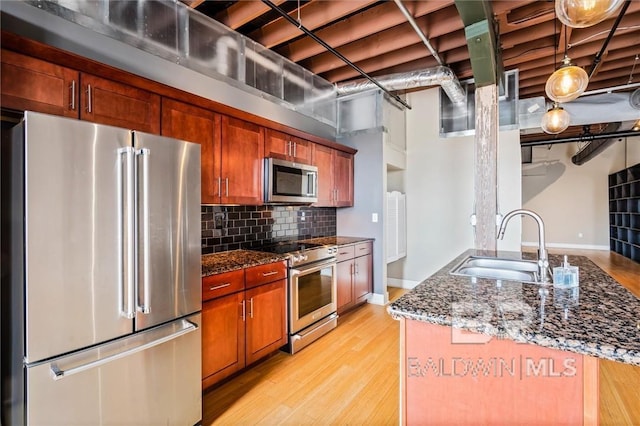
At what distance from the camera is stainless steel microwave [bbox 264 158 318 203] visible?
9.89ft

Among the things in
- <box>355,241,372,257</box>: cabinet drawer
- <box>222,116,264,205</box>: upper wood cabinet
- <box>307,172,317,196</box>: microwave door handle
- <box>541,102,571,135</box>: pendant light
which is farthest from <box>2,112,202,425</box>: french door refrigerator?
<box>541,102,571,135</box>: pendant light

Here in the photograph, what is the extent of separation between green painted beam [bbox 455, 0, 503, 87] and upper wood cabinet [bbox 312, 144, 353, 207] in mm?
1788

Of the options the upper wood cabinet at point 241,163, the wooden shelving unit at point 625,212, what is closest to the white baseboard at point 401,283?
the upper wood cabinet at point 241,163

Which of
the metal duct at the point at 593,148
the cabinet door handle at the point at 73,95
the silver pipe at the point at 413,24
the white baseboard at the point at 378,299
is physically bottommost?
the white baseboard at the point at 378,299

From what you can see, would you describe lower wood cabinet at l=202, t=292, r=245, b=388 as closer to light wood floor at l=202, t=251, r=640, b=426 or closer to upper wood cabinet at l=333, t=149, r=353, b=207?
light wood floor at l=202, t=251, r=640, b=426

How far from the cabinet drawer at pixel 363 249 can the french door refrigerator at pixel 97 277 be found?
2434 millimetres

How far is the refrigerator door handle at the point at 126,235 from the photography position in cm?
154

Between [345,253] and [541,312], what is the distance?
8.46ft

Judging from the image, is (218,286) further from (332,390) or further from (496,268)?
(496,268)

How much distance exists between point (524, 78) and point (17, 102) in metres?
5.40

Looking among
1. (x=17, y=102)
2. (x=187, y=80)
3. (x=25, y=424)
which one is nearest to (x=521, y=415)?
Result: (x=25, y=424)

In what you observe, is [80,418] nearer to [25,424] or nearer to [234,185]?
[25,424]

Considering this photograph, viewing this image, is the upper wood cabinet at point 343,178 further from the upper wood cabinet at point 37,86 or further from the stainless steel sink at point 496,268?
the upper wood cabinet at point 37,86

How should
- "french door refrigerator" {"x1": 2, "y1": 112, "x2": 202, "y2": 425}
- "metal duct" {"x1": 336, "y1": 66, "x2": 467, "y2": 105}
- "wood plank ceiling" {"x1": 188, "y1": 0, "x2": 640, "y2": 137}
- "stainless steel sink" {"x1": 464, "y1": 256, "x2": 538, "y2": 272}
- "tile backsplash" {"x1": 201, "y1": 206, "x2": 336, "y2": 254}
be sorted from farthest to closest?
"metal duct" {"x1": 336, "y1": 66, "x2": 467, "y2": 105} → "tile backsplash" {"x1": 201, "y1": 206, "x2": 336, "y2": 254} → "wood plank ceiling" {"x1": 188, "y1": 0, "x2": 640, "y2": 137} → "stainless steel sink" {"x1": 464, "y1": 256, "x2": 538, "y2": 272} → "french door refrigerator" {"x1": 2, "y1": 112, "x2": 202, "y2": 425}
